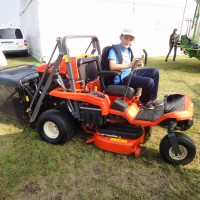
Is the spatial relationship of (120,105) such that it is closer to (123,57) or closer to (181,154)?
(123,57)

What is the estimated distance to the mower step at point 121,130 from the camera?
2.62 m

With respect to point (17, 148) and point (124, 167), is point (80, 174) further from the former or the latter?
point (17, 148)

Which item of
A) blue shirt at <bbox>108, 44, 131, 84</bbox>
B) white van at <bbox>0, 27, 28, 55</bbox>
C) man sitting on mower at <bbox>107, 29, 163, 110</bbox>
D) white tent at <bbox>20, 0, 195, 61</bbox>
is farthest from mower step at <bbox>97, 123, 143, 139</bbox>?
white van at <bbox>0, 27, 28, 55</bbox>

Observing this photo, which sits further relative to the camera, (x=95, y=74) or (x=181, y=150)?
(x=95, y=74)

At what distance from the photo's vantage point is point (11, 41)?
1087 centimetres

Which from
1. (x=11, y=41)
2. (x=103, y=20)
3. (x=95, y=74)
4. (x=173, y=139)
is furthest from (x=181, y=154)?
(x=11, y=41)

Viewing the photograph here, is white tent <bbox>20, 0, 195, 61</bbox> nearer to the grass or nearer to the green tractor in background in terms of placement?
the green tractor in background

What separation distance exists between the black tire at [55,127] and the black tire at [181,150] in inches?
47.7

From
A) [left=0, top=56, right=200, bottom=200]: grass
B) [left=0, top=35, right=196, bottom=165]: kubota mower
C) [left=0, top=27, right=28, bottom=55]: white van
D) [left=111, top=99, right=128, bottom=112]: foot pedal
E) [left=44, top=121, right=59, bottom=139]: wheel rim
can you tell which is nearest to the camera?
[left=0, top=56, right=200, bottom=200]: grass

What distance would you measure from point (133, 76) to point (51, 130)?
53.8 inches

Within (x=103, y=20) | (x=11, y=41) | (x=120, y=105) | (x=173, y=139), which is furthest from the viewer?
(x=11, y=41)

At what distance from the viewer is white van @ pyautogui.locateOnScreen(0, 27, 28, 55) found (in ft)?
35.2

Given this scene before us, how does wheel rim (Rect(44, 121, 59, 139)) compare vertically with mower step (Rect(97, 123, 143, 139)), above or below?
below

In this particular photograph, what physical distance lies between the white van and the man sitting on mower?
9.45 meters
